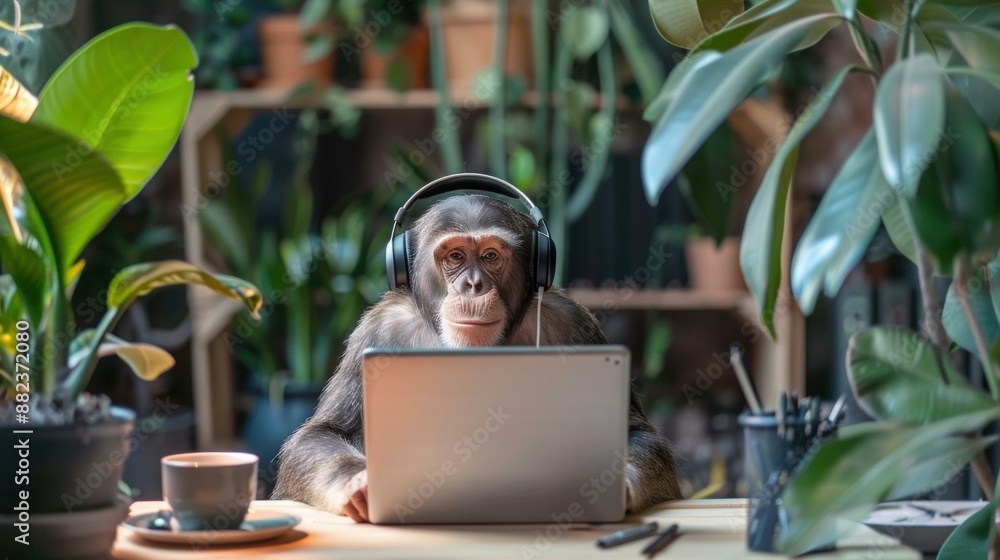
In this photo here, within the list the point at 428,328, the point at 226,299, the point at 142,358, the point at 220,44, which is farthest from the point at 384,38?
the point at 142,358

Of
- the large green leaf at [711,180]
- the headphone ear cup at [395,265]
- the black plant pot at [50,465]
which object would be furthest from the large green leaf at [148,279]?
the large green leaf at [711,180]

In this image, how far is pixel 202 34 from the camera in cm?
345

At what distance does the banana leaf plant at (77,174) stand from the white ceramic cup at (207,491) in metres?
0.15

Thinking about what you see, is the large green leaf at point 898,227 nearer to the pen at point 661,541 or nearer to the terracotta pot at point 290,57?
the pen at point 661,541

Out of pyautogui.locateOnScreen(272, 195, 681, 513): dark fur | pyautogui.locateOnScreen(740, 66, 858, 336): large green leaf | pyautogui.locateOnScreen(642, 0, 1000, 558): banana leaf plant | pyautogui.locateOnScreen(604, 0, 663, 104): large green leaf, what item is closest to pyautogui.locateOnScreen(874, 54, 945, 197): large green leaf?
pyautogui.locateOnScreen(642, 0, 1000, 558): banana leaf plant

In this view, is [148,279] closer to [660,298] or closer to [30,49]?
[30,49]

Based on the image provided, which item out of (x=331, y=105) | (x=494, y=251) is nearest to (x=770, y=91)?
(x=331, y=105)

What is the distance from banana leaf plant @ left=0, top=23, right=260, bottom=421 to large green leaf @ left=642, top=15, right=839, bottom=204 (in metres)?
0.61

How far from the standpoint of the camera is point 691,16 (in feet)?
5.31

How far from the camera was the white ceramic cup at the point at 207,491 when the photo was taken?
4.02 ft

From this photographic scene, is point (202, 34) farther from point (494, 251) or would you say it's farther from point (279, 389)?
point (494, 251)

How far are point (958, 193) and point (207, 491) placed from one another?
0.89 meters

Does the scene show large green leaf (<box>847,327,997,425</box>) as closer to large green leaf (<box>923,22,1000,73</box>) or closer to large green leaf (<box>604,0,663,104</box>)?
large green leaf (<box>923,22,1000,73</box>)

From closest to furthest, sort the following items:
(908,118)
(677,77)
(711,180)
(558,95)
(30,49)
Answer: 1. (908,118)
2. (677,77)
3. (30,49)
4. (711,180)
5. (558,95)
